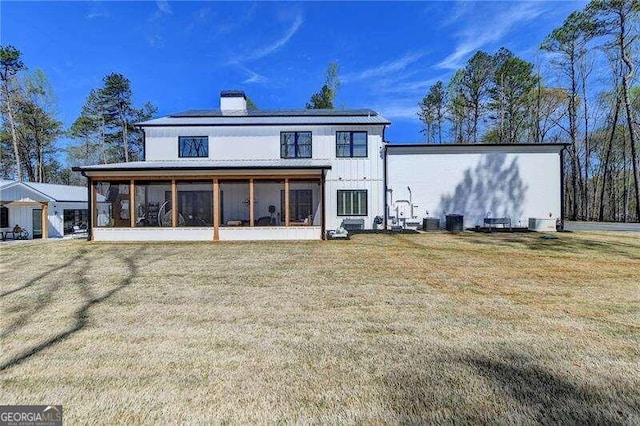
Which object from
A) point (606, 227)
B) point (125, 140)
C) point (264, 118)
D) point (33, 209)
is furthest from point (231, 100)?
point (606, 227)

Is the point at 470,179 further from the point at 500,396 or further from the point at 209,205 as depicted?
the point at 500,396

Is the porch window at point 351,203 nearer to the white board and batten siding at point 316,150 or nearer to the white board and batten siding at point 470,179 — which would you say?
the white board and batten siding at point 316,150

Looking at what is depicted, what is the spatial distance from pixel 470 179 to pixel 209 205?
554 inches

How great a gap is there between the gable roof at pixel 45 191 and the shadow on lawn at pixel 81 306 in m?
11.4

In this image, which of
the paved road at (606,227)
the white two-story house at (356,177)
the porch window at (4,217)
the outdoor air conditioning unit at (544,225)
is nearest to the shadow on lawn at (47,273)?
the white two-story house at (356,177)

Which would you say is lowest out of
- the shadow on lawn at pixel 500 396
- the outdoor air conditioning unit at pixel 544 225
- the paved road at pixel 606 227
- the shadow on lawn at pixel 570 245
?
the shadow on lawn at pixel 500 396

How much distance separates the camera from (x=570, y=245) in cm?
1036

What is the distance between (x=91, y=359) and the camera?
9.98 feet

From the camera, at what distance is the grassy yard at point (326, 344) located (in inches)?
91.4

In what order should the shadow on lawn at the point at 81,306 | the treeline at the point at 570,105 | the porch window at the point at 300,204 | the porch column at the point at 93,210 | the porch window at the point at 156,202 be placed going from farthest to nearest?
the treeline at the point at 570,105
the porch window at the point at 300,204
the porch window at the point at 156,202
the porch column at the point at 93,210
the shadow on lawn at the point at 81,306

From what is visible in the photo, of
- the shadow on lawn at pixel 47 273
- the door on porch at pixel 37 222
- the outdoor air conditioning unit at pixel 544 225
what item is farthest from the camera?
the door on porch at pixel 37 222

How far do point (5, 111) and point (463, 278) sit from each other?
33582 millimetres

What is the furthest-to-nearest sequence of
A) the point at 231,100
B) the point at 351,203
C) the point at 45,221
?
the point at 231,100 → the point at 45,221 → the point at 351,203

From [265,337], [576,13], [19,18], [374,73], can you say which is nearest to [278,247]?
[265,337]
